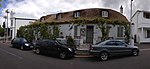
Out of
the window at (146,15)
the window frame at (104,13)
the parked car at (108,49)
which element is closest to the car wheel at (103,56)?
the parked car at (108,49)

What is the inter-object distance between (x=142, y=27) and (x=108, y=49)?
21087 millimetres

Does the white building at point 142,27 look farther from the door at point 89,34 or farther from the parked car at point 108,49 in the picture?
the parked car at point 108,49

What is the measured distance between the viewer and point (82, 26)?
86.8 ft

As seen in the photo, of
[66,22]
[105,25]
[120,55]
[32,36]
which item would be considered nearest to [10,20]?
[32,36]

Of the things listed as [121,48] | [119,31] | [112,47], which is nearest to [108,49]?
[112,47]

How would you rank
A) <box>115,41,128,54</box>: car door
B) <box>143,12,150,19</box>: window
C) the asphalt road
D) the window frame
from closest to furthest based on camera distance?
the asphalt road
<box>115,41,128,54</box>: car door
the window frame
<box>143,12,150,19</box>: window

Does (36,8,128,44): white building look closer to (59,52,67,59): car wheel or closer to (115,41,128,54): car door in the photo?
(115,41,128,54): car door

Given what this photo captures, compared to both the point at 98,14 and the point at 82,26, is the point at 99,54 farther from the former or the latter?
the point at 98,14

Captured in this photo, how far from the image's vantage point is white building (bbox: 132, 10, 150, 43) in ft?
116

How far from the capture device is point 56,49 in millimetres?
17953

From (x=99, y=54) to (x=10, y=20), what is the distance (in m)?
44.3

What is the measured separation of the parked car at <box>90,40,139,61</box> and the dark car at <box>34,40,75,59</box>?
2.16 meters

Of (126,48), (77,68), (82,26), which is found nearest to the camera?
(77,68)

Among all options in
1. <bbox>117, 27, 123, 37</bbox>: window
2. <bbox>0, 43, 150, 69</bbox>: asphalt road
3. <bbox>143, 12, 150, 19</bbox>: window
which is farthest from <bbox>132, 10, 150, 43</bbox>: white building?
<bbox>0, 43, 150, 69</bbox>: asphalt road
